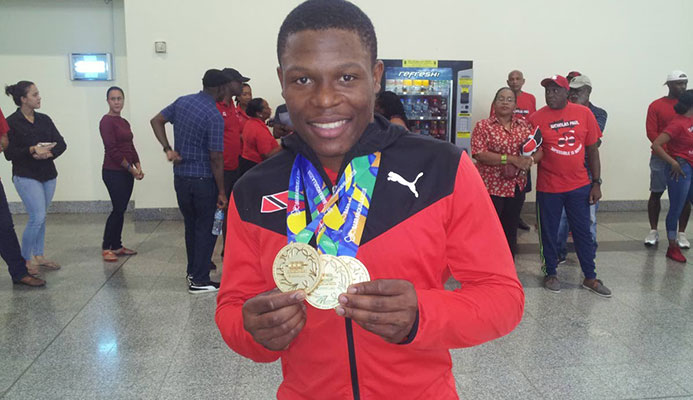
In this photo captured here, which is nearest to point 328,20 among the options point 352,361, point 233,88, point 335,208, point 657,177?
point 335,208

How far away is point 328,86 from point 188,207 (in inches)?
147

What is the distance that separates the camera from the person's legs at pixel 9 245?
456 centimetres

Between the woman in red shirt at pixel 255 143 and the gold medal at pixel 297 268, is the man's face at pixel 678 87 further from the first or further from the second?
the gold medal at pixel 297 268

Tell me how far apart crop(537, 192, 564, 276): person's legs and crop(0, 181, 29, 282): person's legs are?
15.1ft

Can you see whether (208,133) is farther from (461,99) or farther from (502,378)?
(461,99)

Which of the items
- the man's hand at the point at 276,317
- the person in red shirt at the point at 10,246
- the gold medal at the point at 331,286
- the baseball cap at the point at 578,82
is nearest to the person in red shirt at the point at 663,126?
the baseball cap at the point at 578,82

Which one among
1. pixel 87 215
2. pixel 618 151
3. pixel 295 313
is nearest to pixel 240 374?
pixel 295 313

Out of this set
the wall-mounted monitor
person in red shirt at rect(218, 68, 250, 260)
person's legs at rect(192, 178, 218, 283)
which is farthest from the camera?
the wall-mounted monitor

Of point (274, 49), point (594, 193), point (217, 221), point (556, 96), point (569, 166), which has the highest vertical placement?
point (274, 49)

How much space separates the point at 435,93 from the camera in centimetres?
683

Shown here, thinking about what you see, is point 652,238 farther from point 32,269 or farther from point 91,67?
point 91,67

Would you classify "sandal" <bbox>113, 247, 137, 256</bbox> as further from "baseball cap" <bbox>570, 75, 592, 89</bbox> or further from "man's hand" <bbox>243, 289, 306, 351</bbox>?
"man's hand" <bbox>243, 289, 306, 351</bbox>

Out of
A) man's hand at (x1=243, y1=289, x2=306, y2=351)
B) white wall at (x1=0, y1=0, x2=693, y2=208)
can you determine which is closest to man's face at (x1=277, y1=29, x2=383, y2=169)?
man's hand at (x1=243, y1=289, x2=306, y2=351)

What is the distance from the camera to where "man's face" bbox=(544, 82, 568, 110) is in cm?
448
